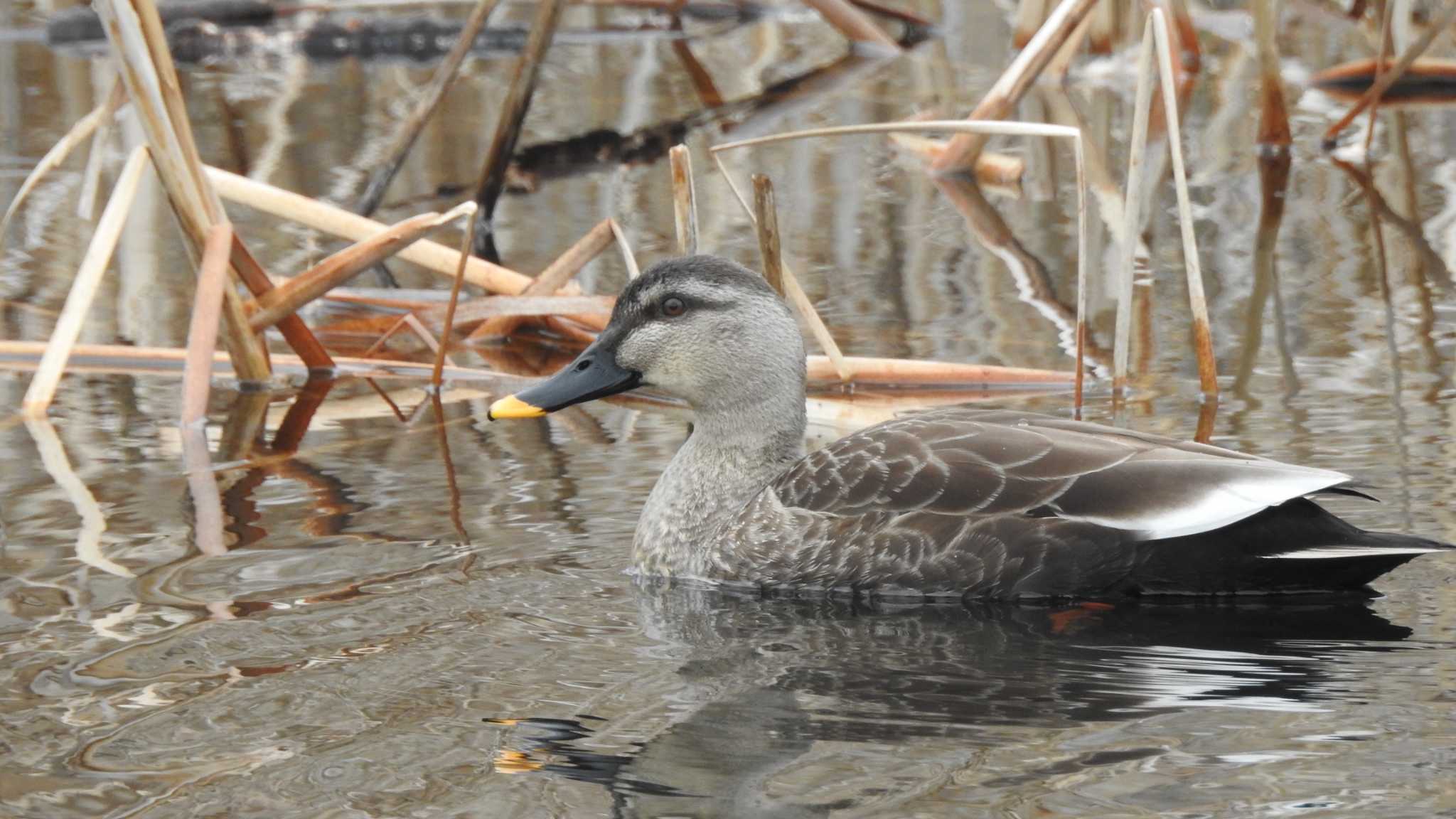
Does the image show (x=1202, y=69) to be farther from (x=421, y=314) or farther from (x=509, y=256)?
(x=421, y=314)

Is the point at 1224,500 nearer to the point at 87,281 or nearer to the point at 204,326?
the point at 204,326

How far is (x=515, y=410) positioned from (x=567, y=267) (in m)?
2.31

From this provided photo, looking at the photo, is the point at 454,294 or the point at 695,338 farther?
the point at 454,294

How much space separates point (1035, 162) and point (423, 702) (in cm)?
886

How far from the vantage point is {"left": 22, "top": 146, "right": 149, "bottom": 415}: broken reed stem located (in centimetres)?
702

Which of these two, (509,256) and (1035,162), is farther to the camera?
(1035,162)

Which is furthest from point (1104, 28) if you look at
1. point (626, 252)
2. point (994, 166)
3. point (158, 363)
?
point (158, 363)

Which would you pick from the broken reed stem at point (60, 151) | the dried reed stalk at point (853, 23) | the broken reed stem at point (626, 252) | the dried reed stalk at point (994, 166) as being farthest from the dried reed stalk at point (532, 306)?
the dried reed stalk at point (853, 23)

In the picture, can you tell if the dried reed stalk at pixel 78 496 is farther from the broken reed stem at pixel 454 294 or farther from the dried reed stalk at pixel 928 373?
the dried reed stalk at pixel 928 373

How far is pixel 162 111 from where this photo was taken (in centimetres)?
686

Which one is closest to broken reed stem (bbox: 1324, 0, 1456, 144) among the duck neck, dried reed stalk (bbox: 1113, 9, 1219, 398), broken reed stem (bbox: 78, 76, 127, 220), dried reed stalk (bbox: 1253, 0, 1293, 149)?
dried reed stalk (bbox: 1253, 0, 1293, 149)

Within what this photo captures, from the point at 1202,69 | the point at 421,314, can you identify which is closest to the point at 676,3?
the point at 1202,69

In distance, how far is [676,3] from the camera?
1697cm

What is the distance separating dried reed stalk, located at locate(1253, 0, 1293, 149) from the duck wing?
18.9 feet
